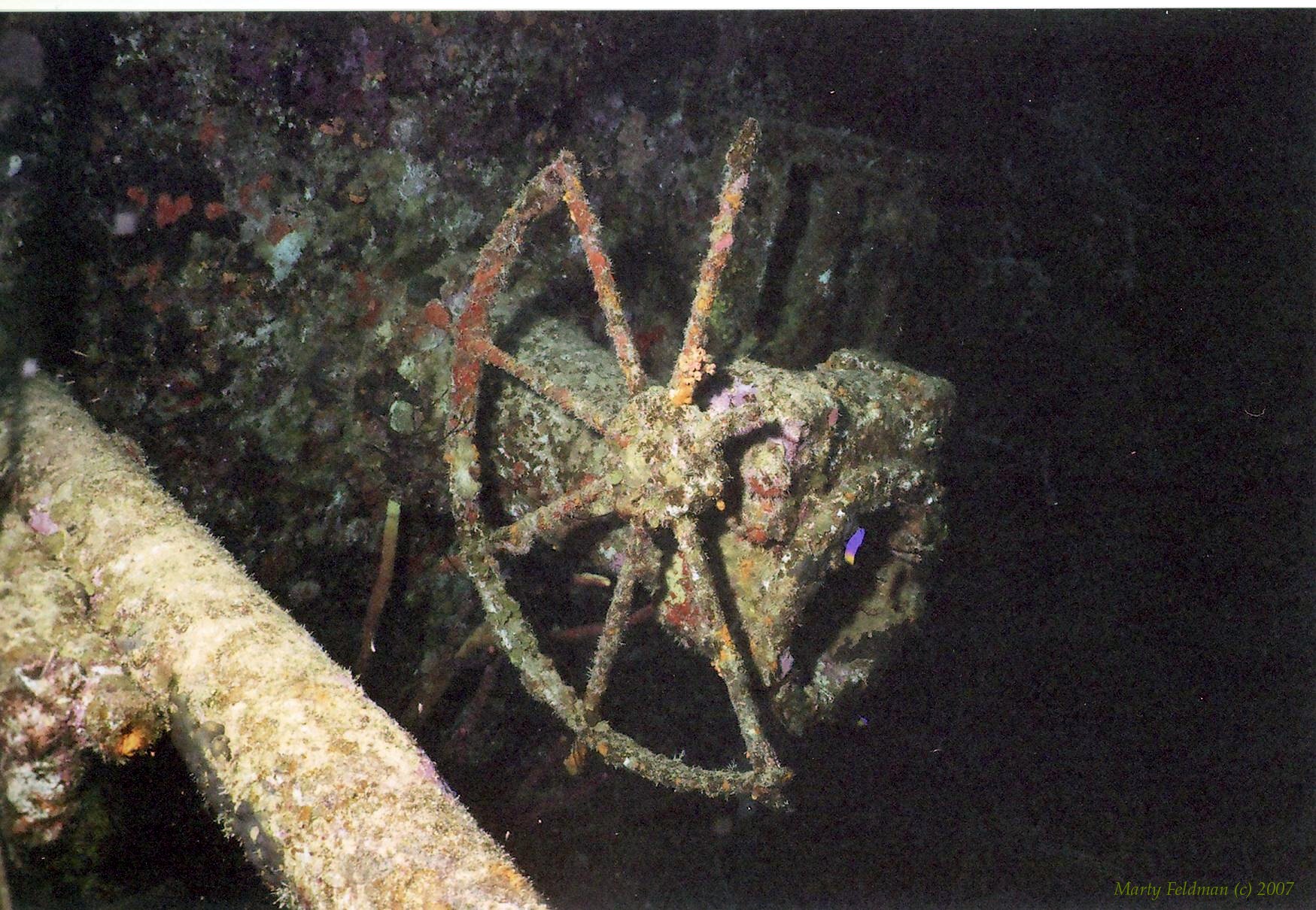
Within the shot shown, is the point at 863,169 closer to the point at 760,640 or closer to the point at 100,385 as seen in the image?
the point at 760,640

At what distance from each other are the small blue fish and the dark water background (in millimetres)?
1867

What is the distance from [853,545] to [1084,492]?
11.7ft

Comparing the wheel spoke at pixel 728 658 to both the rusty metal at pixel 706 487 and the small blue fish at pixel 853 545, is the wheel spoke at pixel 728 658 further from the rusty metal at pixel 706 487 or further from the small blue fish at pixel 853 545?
the small blue fish at pixel 853 545

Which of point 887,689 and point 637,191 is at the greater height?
point 637,191

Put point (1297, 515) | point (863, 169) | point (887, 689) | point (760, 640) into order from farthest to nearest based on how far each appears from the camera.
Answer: point (1297, 515)
point (887, 689)
point (863, 169)
point (760, 640)

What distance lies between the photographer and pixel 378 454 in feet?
10.4

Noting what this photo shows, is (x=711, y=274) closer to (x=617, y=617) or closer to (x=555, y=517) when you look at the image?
(x=555, y=517)

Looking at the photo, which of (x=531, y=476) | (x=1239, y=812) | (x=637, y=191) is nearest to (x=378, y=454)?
(x=531, y=476)

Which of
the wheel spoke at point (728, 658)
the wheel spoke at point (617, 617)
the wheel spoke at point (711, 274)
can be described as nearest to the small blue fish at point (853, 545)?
the wheel spoke at point (728, 658)

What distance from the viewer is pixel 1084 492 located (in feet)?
17.6

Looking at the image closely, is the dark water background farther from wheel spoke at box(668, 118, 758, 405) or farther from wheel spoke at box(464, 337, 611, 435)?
wheel spoke at box(464, 337, 611, 435)

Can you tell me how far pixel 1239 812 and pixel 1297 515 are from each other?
Result: 241 cm

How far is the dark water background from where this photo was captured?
4461 millimetres

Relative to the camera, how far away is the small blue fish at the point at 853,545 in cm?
270
